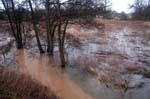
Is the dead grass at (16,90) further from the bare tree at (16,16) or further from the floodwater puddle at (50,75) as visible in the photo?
the bare tree at (16,16)

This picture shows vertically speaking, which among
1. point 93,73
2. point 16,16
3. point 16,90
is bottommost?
point 93,73

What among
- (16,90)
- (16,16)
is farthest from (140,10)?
(16,90)

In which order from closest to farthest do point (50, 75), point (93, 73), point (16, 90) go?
1. point (16, 90)
2. point (50, 75)
3. point (93, 73)

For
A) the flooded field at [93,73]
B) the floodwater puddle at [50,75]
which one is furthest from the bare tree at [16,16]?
the floodwater puddle at [50,75]

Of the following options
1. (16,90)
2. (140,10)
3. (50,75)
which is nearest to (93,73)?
(50,75)

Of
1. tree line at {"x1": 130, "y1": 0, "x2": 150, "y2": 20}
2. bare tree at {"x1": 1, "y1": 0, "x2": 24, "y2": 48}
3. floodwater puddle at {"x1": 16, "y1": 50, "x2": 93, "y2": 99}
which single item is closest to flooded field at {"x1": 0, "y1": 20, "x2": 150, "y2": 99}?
floodwater puddle at {"x1": 16, "y1": 50, "x2": 93, "y2": 99}

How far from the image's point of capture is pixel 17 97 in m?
6.54

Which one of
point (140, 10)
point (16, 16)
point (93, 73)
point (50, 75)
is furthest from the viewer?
point (140, 10)

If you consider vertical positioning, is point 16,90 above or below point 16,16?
below

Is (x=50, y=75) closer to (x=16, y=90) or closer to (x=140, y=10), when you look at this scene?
(x=16, y=90)

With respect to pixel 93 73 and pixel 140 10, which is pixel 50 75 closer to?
pixel 93 73

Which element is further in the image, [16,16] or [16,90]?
[16,16]

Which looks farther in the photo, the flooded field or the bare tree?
the bare tree

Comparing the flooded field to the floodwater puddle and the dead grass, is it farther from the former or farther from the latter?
the dead grass
